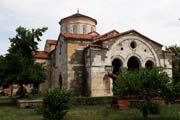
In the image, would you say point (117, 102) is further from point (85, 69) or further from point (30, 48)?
point (30, 48)

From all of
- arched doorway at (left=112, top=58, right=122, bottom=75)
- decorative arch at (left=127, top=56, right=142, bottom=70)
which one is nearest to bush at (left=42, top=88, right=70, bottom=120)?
arched doorway at (left=112, top=58, right=122, bottom=75)

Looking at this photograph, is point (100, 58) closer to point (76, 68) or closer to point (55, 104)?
point (76, 68)

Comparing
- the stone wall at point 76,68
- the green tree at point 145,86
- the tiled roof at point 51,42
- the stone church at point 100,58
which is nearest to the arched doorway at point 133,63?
the stone church at point 100,58

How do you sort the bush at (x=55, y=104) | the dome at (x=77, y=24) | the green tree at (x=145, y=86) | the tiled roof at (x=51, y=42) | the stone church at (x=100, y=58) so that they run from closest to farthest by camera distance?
the bush at (x=55, y=104), the green tree at (x=145, y=86), the stone church at (x=100, y=58), the dome at (x=77, y=24), the tiled roof at (x=51, y=42)

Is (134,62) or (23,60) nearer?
(23,60)

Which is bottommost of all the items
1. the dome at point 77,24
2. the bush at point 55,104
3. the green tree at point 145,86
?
the bush at point 55,104

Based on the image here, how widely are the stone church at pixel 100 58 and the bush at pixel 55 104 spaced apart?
13.5 meters

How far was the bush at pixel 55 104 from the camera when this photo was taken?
14352 mm

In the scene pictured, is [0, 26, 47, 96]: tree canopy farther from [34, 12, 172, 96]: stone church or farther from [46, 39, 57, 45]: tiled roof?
[46, 39, 57, 45]: tiled roof

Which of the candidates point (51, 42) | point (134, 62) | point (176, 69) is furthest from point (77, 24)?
point (176, 69)

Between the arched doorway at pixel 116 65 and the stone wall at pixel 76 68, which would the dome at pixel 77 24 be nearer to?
the stone wall at pixel 76 68

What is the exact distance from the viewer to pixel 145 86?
595 inches

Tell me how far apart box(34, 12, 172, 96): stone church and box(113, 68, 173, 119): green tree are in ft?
40.6

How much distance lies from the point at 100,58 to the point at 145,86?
551 inches
